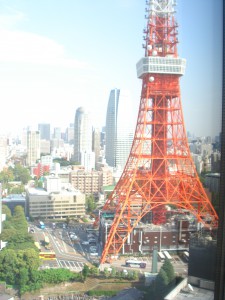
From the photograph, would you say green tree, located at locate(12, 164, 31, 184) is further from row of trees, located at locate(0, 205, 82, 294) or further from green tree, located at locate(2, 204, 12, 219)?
row of trees, located at locate(0, 205, 82, 294)

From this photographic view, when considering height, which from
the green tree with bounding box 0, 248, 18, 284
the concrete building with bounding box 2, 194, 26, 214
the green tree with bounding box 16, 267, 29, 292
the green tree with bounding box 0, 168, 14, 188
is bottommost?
the green tree with bounding box 16, 267, 29, 292

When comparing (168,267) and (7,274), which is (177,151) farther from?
(7,274)

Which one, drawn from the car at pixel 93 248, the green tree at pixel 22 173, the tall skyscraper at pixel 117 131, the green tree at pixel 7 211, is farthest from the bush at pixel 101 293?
the green tree at pixel 22 173

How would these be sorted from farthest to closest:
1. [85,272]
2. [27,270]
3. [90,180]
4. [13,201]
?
[90,180]
[13,201]
[85,272]
[27,270]

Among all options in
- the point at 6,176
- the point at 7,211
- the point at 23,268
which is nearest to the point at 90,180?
the point at 6,176

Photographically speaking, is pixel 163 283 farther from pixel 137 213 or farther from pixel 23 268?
pixel 137 213

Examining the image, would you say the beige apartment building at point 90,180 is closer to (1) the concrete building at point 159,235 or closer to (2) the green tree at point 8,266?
(1) the concrete building at point 159,235

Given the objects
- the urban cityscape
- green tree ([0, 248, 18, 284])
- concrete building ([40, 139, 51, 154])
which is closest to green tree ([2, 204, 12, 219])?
the urban cityscape

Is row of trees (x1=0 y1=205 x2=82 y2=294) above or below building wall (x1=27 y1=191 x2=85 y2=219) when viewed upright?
below
